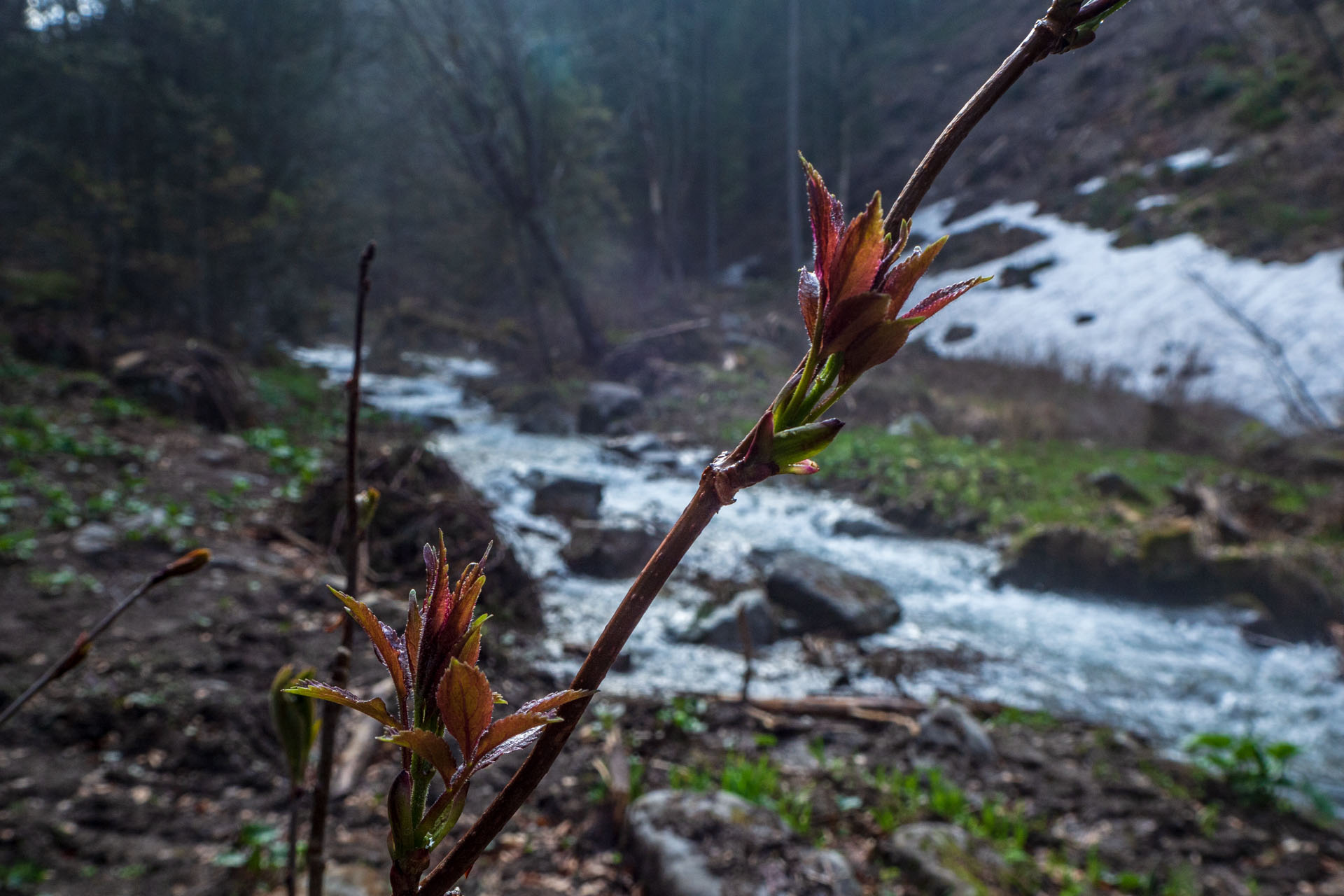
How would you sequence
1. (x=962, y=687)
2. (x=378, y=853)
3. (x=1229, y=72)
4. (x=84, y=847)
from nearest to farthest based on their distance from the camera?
(x=84, y=847) < (x=378, y=853) < (x=962, y=687) < (x=1229, y=72)

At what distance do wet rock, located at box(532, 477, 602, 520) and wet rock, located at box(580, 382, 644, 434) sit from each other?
11.2ft

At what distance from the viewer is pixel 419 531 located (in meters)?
4.80

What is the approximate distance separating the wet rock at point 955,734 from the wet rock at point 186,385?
6.82 m

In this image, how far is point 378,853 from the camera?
2.40 metres

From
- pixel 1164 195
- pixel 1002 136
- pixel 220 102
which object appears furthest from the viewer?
pixel 1002 136

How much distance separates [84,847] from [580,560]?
12.4ft

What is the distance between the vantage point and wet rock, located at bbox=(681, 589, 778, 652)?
5012 millimetres

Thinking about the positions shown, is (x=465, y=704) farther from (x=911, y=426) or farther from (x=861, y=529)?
(x=911, y=426)

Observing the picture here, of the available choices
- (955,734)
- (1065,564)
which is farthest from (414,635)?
(1065,564)

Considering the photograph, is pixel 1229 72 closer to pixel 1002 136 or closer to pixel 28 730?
pixel 1002 136

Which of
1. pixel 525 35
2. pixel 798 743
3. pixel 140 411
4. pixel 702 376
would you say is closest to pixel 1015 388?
pixel 702 376

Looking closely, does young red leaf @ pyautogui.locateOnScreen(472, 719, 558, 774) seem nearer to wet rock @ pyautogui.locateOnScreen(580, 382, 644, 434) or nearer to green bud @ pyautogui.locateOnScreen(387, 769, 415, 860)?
green bud @ pyautogui.locateOnScreen(387, 769, 415, 860)

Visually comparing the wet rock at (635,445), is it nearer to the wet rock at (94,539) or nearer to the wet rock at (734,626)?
the wet rock at (734,626)

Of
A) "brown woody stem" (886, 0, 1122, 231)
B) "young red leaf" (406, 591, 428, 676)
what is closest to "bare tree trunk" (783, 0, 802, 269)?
"brown woody stem" (886, 0, 1122, 231)
